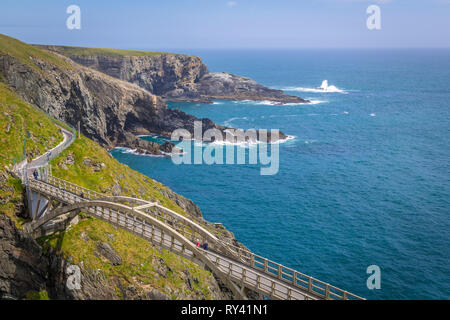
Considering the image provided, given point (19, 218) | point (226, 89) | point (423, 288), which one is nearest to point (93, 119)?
point (19, 218)

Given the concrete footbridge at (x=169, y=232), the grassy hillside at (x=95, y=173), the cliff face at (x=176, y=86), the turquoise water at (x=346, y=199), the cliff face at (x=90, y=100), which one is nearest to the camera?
the concrete footbridge at (x=169, y=232)

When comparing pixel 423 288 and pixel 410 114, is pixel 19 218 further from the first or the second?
pixel 410 114

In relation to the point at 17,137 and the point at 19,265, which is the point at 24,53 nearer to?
the point at 17,137

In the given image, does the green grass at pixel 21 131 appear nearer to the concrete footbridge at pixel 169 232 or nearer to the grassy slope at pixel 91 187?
the grassy slope at pixel 91 187

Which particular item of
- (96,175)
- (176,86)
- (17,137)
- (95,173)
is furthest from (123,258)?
(176,86)

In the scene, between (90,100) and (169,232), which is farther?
(90,100)

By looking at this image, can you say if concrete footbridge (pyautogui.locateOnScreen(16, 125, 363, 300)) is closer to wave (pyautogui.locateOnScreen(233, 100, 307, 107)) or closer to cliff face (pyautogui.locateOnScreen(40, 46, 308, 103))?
wave (pyautogui.locateOnScreen(233, 100, 307, 107))

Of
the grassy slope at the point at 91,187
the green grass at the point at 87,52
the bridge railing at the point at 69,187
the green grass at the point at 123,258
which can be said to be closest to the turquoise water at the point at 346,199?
the grassy slope at the point at 91,187
